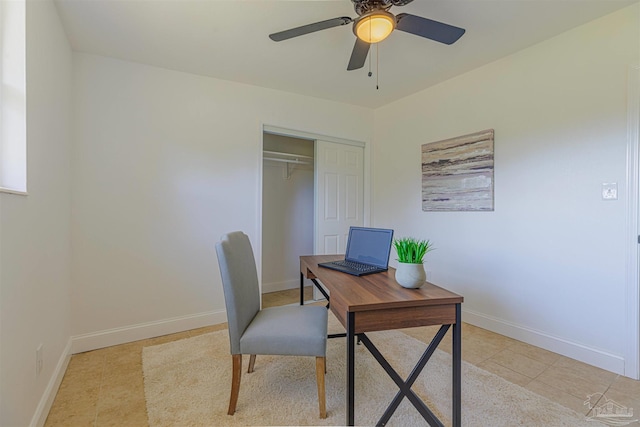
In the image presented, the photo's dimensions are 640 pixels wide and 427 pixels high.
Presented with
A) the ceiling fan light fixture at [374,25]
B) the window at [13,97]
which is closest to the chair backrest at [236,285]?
the window at [13,97]

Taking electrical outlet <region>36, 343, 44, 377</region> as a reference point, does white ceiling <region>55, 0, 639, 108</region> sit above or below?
above

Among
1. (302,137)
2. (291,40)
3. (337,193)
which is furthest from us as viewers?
(337,193)

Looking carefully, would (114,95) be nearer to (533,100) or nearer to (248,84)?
(248,84)

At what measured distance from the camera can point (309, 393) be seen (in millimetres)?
1714

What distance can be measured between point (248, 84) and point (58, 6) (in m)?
1.52

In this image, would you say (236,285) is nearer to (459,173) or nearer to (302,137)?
(302,137)

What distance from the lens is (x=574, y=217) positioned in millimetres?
2164

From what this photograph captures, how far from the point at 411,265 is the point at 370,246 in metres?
0.48

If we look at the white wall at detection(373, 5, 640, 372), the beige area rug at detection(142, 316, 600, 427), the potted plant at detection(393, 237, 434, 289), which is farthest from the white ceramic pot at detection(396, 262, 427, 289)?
the white wall at detection(373, 5, 640, 372)

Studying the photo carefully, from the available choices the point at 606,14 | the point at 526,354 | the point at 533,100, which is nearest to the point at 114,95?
the point at 533,100

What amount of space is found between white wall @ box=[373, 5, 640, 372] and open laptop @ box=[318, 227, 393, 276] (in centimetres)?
153

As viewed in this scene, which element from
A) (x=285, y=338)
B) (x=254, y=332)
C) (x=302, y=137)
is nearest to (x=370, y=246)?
(x=285, y=338)

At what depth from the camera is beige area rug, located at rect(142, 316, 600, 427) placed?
4.92 ft

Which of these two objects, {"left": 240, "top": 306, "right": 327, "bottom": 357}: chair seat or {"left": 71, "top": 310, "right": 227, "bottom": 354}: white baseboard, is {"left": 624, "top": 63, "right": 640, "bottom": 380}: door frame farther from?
{"left": 71, "top": 310, "right": 227, "bottom": 354}: white baseboard
